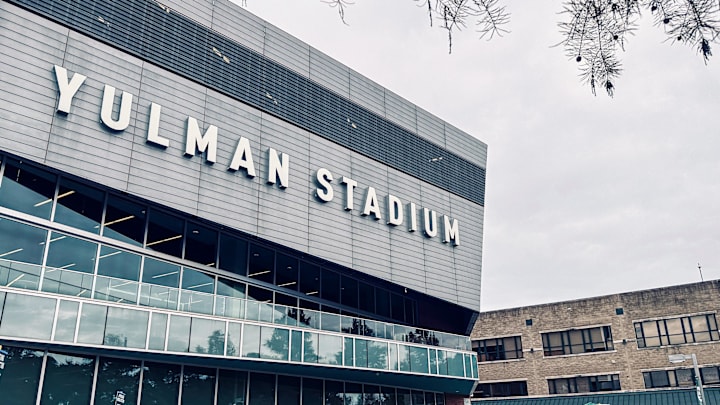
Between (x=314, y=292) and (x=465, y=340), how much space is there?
9.07 meters

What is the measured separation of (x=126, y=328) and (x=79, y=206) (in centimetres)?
471

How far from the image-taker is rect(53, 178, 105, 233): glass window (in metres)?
21.4

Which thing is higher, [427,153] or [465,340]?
[427,153]

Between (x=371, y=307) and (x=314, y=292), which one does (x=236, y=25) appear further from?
(x=371, y=307)

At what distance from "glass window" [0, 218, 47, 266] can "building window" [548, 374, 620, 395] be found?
39209 mm

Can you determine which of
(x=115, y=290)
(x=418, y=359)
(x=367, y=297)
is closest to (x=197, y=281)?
(x=115, y=290)

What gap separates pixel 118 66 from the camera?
22.8m

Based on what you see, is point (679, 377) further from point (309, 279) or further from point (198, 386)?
point (198, 386)

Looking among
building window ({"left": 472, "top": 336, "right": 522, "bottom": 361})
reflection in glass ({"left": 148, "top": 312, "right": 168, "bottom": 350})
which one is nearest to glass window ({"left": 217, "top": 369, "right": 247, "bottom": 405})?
reflection in glass ({"left": 148, "top": 312, "right": 168, "bottom": 350})

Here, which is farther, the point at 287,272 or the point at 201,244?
the point at 287,272

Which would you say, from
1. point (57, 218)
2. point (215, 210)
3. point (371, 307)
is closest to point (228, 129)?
point (215, 210)

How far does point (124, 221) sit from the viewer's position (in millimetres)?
23156

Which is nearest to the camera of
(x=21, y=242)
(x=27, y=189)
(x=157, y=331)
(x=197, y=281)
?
(x=21, y=242)

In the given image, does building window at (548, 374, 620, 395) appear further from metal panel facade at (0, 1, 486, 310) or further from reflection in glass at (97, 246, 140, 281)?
reflection in glass at (97, 246, 140, 281)
